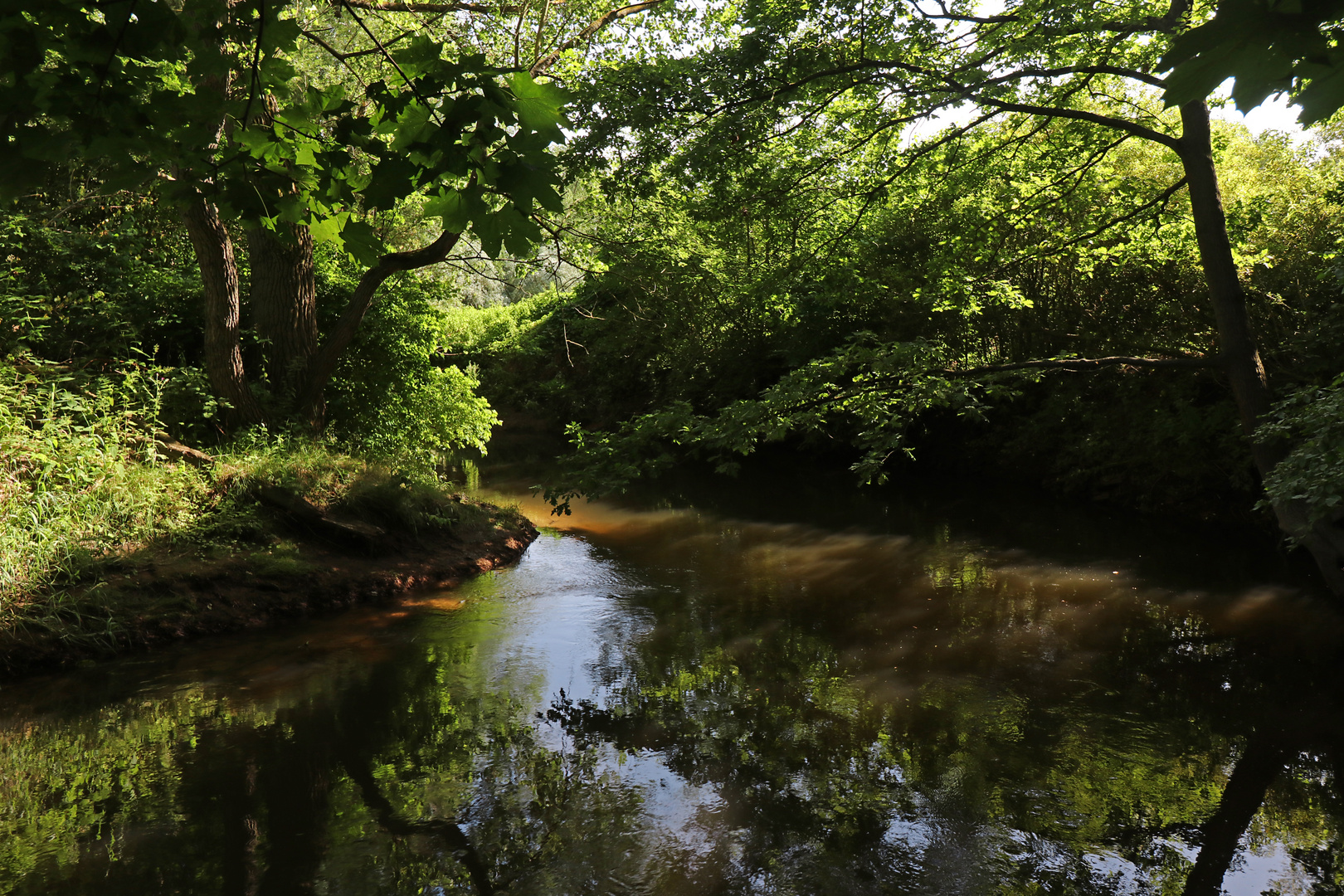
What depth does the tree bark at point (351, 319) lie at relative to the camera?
9695 mm

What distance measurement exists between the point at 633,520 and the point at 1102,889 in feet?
31.8

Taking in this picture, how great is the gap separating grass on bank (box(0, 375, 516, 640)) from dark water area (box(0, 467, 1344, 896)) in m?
0.89

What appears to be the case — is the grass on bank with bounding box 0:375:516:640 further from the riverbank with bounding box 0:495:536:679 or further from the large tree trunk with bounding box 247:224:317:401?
the large tree trunk with bounding box 247:224:317:401

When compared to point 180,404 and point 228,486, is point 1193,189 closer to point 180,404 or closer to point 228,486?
point 228,486

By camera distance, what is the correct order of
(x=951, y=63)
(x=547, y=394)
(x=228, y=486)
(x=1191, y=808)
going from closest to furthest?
(x=1191, y=808) < (x=951, y=63) < (x=228, y=486) < (x=547, y=394)

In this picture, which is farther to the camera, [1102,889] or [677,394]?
[677,394]

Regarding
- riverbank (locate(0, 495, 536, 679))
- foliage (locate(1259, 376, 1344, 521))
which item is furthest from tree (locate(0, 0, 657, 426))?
riverbank (locate(0, 495, 536, 679))

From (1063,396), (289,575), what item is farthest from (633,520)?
(1063,396)

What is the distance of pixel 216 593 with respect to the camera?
25.0ft

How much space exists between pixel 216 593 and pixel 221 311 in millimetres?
3395

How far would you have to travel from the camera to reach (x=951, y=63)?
7.11 meters

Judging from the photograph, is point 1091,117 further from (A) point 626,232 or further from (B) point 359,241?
(B) point 359,241

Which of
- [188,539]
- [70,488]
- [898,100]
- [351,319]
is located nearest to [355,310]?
[351,319]

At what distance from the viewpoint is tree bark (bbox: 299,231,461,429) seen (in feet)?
31.8
